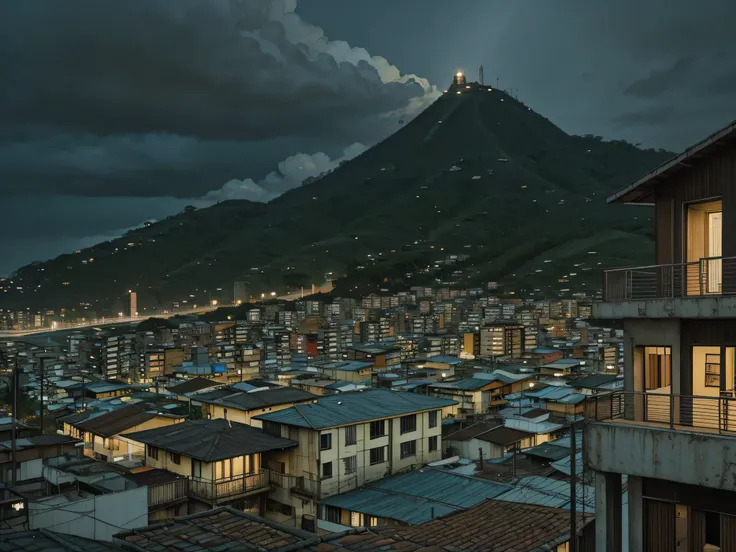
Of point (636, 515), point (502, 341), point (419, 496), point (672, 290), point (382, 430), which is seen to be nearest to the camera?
point (672, 290)

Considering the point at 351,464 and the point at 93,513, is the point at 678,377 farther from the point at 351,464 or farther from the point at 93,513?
the point at 351,464

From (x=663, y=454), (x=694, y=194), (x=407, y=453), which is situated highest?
(x=694, y=194)

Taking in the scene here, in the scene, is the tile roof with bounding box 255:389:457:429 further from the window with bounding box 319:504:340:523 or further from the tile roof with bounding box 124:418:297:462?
the window with bounding box 319:504:340:523

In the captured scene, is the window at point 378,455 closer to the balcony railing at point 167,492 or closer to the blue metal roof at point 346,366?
the balcony railing at point 167,492

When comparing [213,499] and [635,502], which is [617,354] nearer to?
[213,499]

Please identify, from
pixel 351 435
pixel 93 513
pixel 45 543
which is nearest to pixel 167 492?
pixel 93 513

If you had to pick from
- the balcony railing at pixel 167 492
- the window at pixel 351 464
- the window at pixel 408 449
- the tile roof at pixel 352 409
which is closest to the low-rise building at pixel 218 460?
the balcony railing at pixel 167 492
